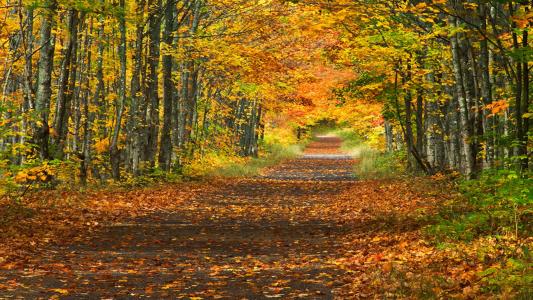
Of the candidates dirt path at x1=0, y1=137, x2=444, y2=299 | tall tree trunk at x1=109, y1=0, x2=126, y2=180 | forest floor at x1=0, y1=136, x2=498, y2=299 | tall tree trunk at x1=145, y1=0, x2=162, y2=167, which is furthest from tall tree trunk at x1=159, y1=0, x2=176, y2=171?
dirt path at x1=0, y1=137, x2=444, y2=299

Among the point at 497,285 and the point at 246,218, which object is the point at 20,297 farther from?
the point at 246,218

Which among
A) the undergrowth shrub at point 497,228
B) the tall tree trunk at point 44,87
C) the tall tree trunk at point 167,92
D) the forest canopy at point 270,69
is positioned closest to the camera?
the undergrowth shrub at point 497,228

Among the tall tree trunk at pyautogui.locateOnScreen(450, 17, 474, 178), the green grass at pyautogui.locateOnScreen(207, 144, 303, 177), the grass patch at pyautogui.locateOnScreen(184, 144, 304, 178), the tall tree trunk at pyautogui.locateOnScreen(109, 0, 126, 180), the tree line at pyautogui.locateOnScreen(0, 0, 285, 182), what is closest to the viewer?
the tall tree trunk at pyautogui.locateOnScreen(450, 17, 474, 178)

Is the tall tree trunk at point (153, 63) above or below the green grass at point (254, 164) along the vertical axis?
above

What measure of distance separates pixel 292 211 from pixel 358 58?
290 inches

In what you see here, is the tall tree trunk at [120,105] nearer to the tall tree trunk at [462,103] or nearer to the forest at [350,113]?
the forest at [350,113]

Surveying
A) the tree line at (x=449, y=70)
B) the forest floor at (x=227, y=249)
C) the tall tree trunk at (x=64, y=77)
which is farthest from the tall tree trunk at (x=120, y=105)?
the tree line at (x=449, y=70)

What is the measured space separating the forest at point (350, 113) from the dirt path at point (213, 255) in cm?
13

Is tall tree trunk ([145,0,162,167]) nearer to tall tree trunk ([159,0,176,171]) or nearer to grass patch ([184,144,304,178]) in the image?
tall tree trunk ([159,0,176,171])

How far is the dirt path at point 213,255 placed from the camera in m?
8.44

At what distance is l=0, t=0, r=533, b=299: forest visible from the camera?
956 cm

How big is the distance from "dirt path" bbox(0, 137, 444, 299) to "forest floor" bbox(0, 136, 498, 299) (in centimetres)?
2

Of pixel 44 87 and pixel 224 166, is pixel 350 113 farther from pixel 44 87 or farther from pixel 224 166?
pixel 44 87

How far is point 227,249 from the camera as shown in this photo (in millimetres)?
11961
